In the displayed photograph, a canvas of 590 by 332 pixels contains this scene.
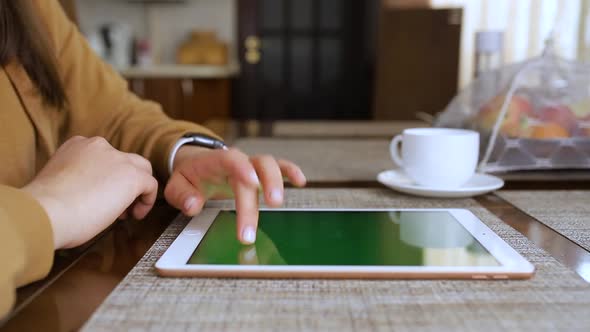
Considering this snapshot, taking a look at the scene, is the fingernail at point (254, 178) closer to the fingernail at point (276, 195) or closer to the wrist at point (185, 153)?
the fingernail at point (276, 195)

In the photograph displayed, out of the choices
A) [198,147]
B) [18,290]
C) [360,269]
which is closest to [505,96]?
[198,147]

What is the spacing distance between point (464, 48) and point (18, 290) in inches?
116

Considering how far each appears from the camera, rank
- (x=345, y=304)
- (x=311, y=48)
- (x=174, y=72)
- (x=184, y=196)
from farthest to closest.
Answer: (x=311, y=48)
(x=174, y=72)
(x=184, y=196)
(x=345, y=304)

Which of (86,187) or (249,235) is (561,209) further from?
(86,187)

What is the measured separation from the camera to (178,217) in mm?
573

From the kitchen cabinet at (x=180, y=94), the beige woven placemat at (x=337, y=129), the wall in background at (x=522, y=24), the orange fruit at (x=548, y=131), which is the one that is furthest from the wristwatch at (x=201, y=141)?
the kitchen cabinet at (x=180, y=94)

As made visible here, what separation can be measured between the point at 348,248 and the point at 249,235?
8 cm

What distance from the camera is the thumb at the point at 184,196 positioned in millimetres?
540

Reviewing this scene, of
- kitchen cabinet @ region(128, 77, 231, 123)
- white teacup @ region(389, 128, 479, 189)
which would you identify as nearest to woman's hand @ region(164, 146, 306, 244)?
white teacup @ region(389, 128, 479, 189)

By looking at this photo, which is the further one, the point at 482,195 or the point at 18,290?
the point at 482,195

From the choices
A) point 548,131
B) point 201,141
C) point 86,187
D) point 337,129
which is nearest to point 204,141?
point 201,141

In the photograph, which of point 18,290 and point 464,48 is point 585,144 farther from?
point 464,48

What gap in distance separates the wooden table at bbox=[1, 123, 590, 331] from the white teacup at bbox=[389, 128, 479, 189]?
0.04 metres

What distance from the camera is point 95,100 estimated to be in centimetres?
82
